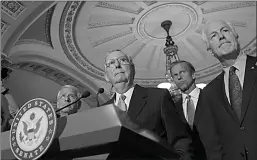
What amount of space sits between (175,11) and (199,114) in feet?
19.1

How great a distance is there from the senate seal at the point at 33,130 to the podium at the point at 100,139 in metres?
0.03

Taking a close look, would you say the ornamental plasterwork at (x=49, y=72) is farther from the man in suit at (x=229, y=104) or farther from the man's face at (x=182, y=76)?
the man in suit at (x=229, y=104)

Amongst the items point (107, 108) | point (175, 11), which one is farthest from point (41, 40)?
point (107, 108)

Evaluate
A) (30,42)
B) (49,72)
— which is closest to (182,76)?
(30,42)

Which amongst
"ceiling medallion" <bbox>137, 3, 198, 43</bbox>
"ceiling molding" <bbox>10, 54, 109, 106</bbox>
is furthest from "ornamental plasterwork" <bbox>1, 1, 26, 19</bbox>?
"ceiling medallion" <bbox>137, 3, 198, 43</bbox>

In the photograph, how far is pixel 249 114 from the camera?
5.20 ft

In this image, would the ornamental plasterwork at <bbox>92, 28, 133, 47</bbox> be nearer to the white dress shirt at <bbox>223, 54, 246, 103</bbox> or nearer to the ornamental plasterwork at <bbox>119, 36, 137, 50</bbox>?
the ornamental plasterwork at <bbox>119, 36, 137, 50</bbox>

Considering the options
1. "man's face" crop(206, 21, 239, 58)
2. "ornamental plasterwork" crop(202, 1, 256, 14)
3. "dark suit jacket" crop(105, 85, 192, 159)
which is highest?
"ornamental plasterwork" crop(202, 1, 256, 14)

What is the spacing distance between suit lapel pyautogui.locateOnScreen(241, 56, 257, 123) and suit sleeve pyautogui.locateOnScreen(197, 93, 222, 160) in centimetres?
15

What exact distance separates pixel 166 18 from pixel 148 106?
6.06 m

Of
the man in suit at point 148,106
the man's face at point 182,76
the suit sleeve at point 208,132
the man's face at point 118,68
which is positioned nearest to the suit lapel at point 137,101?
the man in suit at point 148,106

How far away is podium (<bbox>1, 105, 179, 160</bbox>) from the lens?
101 cm

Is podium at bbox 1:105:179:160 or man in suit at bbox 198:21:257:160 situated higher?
man in suit at bbox 198:21:257:160

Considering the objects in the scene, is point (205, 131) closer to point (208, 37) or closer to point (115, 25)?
point (208, 37)
